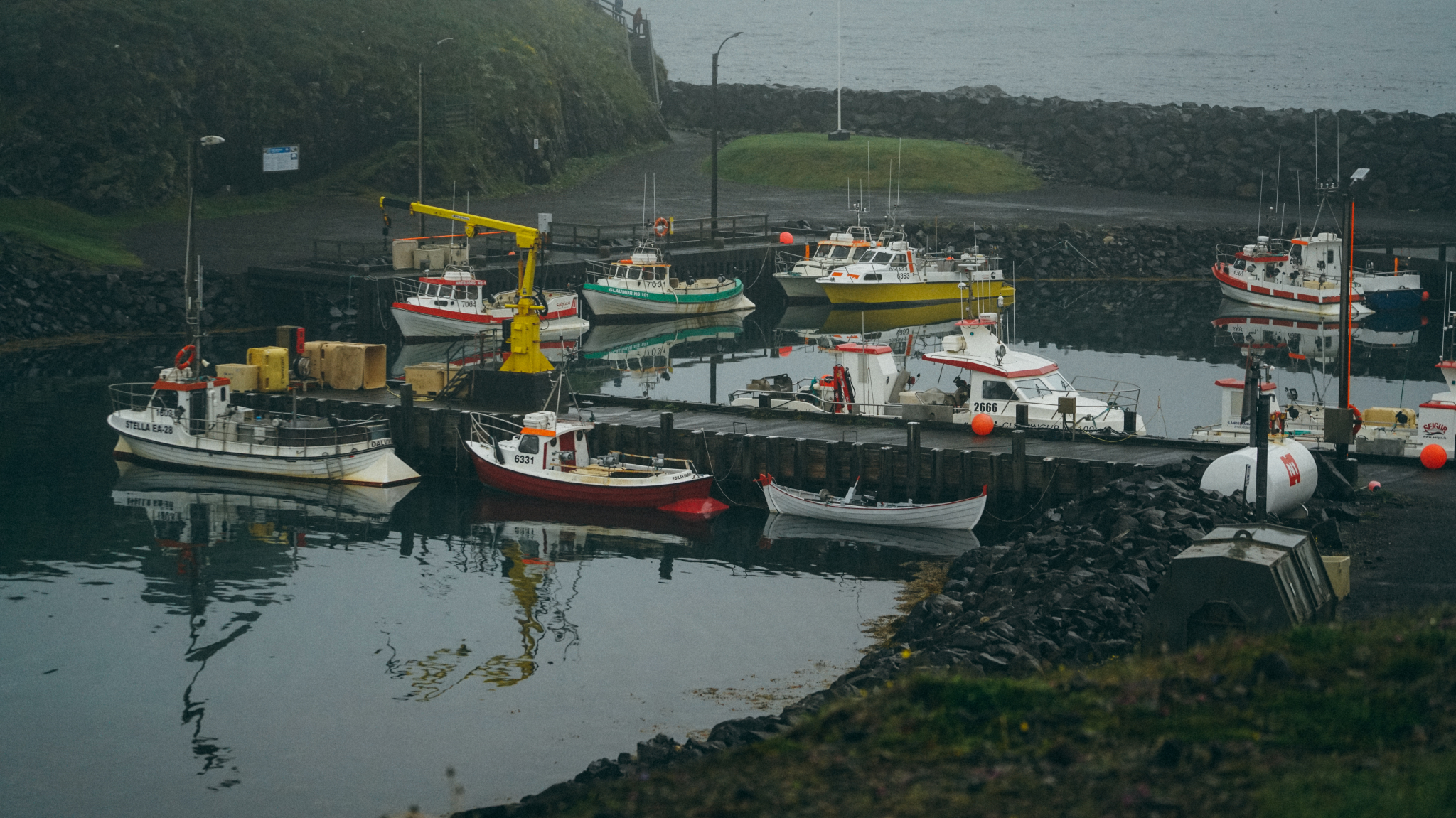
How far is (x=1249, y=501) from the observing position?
2997cm

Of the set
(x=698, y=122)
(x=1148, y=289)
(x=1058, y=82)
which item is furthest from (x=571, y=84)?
(x=1058, y=82)

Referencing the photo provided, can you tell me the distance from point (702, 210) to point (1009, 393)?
48.8m

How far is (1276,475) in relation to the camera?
2917 centimetres

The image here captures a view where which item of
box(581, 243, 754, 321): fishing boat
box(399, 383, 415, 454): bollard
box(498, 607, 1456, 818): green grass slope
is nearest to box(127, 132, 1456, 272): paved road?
box(581, 243, 754, 321): fishing boat

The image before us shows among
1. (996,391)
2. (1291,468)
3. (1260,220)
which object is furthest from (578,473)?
(1260,220)

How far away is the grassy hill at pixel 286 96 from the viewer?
7575 cm

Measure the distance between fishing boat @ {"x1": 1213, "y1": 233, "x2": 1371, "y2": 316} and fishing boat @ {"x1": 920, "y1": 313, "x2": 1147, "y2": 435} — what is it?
1445 inches

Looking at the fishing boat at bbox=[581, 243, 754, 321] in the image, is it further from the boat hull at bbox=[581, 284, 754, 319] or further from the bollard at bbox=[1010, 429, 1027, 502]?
the bollard at bbox=[1010, 429, 1027, 502]

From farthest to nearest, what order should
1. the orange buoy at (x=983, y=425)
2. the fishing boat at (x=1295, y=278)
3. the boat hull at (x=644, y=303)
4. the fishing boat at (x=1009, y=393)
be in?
the fishing boat at (x=1295, y=278), the boat hull at (x=644, y=303), the fishing boat at (x=1009, y=393), the orange buoy at (x=983, y=425)

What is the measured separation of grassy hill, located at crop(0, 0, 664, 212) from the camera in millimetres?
75750

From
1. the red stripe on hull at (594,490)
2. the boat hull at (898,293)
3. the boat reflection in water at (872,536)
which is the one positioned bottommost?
the boat reflection in water at (872,536)

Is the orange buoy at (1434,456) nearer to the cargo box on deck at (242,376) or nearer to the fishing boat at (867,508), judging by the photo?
the fishing boat at (867,508)

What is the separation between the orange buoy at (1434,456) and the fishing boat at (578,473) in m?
15.1

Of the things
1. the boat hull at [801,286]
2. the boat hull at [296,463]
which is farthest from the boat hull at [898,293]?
the boat hull at [296,463]
